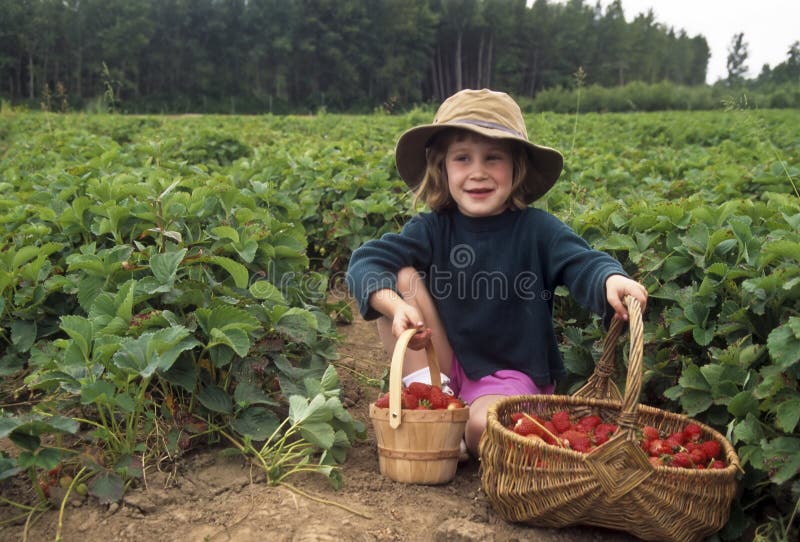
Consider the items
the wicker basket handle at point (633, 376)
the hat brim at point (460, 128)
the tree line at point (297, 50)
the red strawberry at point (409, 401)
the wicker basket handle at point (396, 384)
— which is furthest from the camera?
the tree line at point (297, 50)

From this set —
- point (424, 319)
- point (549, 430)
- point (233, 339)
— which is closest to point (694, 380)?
point (549, 430)

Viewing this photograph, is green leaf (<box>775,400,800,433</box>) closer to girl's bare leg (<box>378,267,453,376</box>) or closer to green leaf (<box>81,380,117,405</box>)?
girl's bare leg (<box>378,267,453,376</box>)

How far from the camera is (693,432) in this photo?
2.16 m

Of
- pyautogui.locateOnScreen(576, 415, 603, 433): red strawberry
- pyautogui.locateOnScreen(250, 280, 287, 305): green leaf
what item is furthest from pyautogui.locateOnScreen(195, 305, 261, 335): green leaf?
pyautogui.locateOnScreen(576, 415, 603, 433): red strawberry

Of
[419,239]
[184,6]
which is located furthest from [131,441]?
[184,6]

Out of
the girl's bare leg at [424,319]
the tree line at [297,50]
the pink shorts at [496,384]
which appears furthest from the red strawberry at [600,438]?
the tree line at [297,50]

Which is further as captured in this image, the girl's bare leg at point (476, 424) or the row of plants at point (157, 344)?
the girl's bare leg at point (476, 424)

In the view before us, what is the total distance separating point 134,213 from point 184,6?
49.6 meters

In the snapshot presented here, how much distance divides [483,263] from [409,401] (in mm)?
719

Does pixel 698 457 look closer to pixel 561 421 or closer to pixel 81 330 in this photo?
pixel 561 421

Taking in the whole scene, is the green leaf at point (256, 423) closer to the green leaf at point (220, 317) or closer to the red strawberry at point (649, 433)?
the green leaf at point (220, 317)

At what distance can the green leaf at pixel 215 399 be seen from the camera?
239cm

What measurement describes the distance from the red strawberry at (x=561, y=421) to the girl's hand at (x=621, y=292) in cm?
35

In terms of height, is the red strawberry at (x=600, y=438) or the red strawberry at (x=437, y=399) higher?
the red strawberry at (x=437, y=399)
